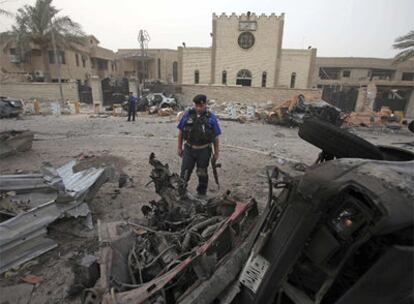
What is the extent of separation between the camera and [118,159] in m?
6.65

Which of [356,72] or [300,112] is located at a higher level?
[356,72]

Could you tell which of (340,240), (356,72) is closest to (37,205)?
(340,240)

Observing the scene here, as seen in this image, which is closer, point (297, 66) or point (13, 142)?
point (13, 142)

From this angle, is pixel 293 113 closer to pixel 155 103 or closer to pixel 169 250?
pixel 155 103

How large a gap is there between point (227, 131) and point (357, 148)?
978 centimetres

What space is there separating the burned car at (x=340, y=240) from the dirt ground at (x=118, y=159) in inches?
79.5

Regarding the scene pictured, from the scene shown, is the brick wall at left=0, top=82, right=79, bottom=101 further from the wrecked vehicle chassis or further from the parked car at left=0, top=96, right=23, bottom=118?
the wrecked vehicle chassis

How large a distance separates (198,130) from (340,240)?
9.79 ft

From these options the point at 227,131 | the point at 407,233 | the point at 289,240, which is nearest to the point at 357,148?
the point at 407,233

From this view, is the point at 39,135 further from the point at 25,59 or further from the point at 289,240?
the point at 25,59

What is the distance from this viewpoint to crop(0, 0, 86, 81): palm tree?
21078mm

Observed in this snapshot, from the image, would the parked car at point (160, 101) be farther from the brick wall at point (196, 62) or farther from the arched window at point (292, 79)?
the arched window at point (292, 79)

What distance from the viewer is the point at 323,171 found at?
1.26 meters

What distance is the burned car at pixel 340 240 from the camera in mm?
1047
